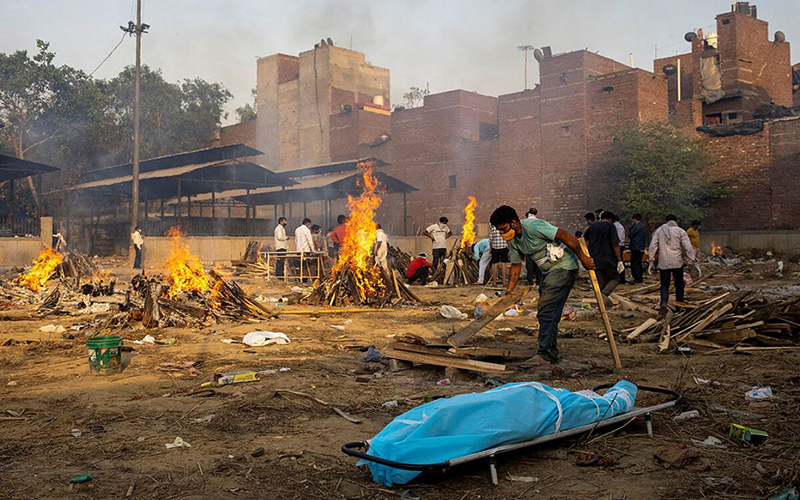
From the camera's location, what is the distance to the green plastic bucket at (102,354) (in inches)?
272

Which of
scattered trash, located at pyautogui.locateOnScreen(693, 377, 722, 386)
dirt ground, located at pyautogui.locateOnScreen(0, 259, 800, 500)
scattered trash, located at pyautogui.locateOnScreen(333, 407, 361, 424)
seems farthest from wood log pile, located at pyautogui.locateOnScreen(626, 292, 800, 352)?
scattered trash, located at pyautogui.locateOnScreen(333, 407, 361, 424)

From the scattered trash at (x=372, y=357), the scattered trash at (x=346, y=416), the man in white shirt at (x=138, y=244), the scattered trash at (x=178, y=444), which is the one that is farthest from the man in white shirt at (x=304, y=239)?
the scattered trash at (x=178, y=444)

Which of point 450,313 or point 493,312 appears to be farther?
point 450,313

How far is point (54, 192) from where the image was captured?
3612cm

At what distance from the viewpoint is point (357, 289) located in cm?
1329

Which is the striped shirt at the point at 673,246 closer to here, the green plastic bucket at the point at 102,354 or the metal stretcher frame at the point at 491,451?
the metal stretcher frame at the point at 491,451

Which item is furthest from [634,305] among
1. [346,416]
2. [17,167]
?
[17,167]

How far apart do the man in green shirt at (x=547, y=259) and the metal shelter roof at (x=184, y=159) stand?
24496 millimetres

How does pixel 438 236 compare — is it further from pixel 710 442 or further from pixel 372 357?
pixel 710 442

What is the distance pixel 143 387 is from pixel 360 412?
2.40 meters

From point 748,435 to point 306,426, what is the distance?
308 centimetres

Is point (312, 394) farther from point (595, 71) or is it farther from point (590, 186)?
point (595, 71)

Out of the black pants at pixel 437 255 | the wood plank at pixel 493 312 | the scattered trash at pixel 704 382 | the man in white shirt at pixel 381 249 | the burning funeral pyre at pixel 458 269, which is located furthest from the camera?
the black pants at pixel 437 255

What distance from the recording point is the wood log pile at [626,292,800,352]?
8148mm
